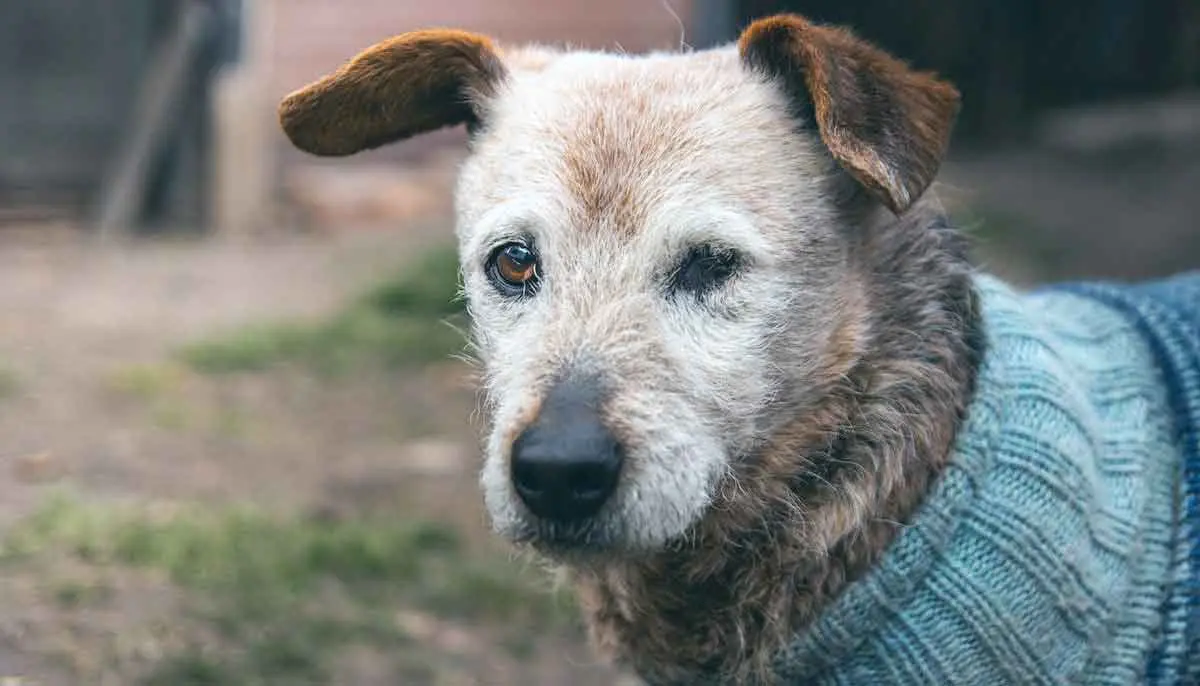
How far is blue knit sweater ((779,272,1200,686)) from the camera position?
264cm

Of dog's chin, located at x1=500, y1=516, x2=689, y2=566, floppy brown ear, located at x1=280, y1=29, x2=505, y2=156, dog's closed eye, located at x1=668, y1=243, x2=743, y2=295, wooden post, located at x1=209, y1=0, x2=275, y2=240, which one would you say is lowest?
wooden post, located at x1=209, y1=0, x2=275, y2=240

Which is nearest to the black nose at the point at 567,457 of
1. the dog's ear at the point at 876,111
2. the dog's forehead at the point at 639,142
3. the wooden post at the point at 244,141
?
the dog's forehead at the point at 639,142

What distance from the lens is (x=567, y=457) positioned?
2.50 metres

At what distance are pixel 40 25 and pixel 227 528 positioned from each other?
5781mm

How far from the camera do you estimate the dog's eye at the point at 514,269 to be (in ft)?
9.37

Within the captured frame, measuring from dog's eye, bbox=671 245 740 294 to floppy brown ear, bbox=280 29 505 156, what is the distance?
702mm

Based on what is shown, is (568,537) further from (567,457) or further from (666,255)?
(666,255)

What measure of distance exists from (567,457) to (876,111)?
85 centimetres

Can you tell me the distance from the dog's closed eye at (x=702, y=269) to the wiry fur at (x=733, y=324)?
0.02 meters

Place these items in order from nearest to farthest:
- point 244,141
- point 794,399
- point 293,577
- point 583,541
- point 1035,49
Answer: point 583,541, point 794,399, point 293,577, point 244,141, point 1035,49

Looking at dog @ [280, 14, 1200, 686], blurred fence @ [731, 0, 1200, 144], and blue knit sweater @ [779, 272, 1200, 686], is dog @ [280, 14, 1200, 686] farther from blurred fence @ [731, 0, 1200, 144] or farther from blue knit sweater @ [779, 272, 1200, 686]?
blurred fence @ [731, 0, 1200, 144]

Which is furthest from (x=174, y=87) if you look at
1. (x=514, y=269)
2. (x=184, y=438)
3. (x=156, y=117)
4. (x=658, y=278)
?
(x=658, y=278)

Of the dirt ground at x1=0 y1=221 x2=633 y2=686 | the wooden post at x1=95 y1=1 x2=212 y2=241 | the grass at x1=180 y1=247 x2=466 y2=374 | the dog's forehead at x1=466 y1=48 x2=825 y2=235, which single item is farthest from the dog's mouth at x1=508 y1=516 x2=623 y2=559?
the wooden post at x1=95 y1=1 x2=212 y2=241

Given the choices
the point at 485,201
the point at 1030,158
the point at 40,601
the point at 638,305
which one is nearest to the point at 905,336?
the point at 638,305
